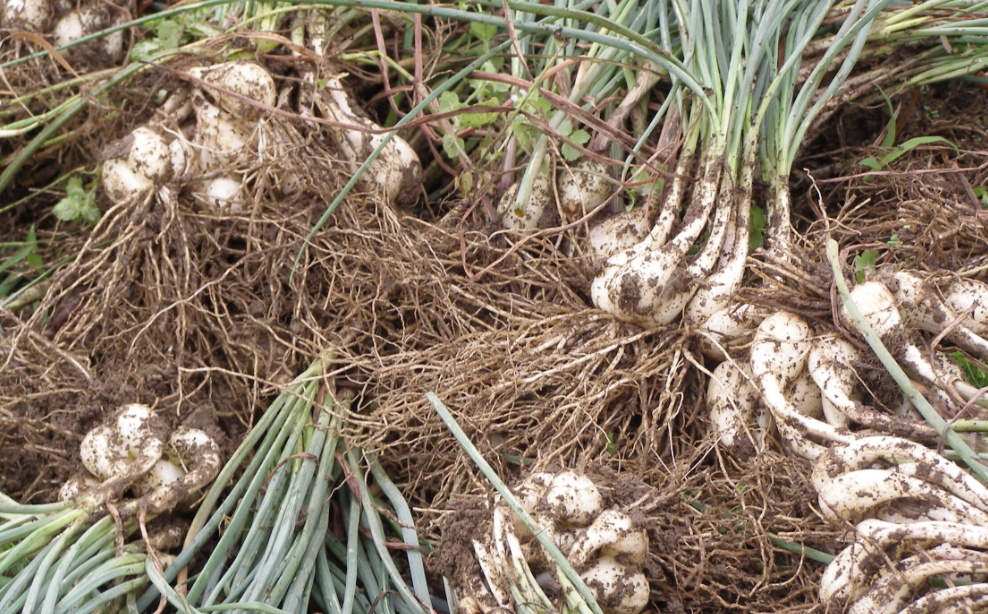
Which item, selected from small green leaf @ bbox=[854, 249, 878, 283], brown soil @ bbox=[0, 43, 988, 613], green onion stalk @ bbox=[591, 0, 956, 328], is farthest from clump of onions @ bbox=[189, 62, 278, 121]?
small green leaf @ bbox=[854, 249, 878, 283]

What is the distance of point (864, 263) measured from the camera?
1384 mm

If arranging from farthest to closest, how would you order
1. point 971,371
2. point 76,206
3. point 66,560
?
1. point 76,206
2. point 971,371
3. point 66,560

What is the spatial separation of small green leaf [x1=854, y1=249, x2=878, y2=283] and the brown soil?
0.02 m

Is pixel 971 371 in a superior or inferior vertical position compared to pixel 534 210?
inferior

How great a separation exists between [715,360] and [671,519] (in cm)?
30

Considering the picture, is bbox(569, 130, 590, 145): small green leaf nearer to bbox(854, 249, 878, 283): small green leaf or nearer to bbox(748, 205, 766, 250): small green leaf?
bbox(748, 205, 766, 250): small green leaf

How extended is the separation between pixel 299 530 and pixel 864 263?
3.44 feet

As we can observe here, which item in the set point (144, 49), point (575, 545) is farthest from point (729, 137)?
point (144, 49)

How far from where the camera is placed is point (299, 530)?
1345 mm

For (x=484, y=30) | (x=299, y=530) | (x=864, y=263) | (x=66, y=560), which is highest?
(x=484, y=30)

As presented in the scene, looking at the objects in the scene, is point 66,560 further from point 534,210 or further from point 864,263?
point 864,263

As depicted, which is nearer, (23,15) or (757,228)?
(757,228)

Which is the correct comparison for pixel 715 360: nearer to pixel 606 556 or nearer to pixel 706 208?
pixel 706 208

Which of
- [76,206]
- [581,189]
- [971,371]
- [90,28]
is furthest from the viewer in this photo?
[90,28]
